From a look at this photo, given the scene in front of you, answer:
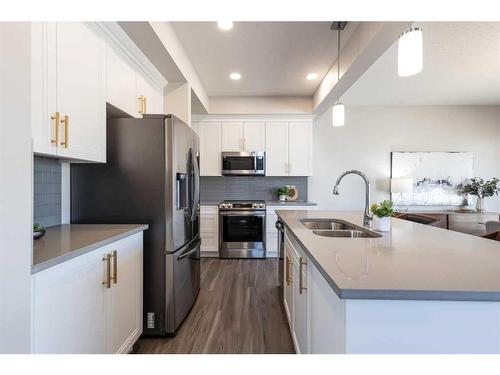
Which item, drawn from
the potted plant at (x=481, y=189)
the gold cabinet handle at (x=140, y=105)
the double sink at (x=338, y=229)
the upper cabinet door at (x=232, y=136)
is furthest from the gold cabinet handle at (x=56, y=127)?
the potted plant at (x=481, y=189)

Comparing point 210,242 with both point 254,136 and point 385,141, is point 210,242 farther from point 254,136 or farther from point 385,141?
point 385,141

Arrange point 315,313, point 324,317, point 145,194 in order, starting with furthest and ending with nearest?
point 145,194 → point 315,313 → point 324,317

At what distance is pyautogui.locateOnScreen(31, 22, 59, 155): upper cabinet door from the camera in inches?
50.3

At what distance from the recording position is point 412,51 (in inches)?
53.6

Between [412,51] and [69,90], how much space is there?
1839mm

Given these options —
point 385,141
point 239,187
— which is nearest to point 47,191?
point 239,187

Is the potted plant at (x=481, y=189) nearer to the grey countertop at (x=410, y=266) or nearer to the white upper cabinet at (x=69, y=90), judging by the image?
the grey countertop at (x=410, y=266)

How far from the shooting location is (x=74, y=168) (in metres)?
2.00

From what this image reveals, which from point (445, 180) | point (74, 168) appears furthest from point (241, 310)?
point (445, 180)

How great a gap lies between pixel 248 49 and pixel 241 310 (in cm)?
269

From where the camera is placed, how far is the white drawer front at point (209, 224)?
A: 434cm

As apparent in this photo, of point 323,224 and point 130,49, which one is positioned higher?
point 130,49
